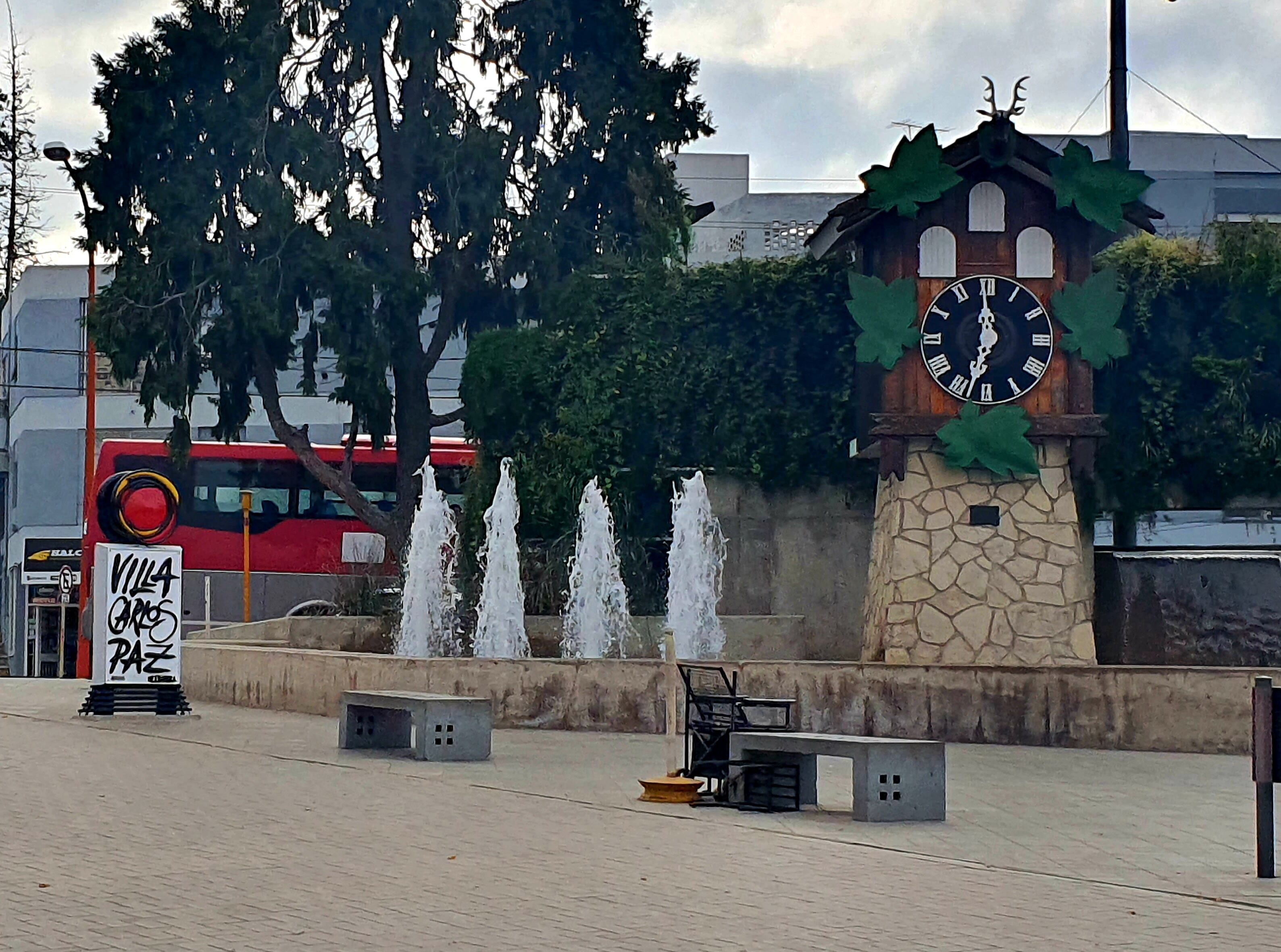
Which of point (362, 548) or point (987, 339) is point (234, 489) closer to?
point (362, 548)

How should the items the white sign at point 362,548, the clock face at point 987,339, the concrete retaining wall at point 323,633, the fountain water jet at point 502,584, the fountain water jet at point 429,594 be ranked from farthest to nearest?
the white sign at point 362,548, the concrete retaining wall at point 323,633, the fountain water jet at point 429,594, the fountain water jet at point 502,584, the clock face at point 987,339

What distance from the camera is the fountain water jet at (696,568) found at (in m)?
23.2

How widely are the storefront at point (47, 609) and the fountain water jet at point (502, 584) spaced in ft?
80.1

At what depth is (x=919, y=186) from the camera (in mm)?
21594

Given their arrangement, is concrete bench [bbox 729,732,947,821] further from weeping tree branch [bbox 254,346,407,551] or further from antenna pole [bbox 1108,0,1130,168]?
weeping tree branch [bbox 254,346,407,551]

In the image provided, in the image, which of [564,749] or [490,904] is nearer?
[490,904]

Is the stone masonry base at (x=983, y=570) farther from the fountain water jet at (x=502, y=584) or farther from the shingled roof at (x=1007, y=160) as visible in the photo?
the fountain water jet at (x=502, y=584)

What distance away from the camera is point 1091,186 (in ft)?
71.4

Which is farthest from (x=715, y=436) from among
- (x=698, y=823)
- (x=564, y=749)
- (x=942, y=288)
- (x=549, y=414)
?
(x=698, y=823)

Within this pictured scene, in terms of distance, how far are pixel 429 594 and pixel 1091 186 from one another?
1002 centimetres

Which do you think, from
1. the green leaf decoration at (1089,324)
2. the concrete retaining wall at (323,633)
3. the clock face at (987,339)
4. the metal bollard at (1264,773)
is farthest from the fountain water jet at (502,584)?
the metal bollard at (1264,773)

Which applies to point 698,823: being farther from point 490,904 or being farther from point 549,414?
point 549,414

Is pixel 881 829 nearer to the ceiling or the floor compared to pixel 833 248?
nearer to the floor

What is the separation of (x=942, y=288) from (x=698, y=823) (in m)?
11.4
